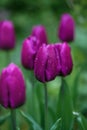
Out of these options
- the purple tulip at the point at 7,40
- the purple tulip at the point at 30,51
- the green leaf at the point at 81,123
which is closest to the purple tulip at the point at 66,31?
the purple tulip at the point at 7,40

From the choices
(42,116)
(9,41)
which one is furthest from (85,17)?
(42,116)

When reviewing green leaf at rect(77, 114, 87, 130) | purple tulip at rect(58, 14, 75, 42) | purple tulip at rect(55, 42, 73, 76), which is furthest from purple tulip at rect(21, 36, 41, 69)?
Answer: purple tulip at rect(58, 14, 75, 42)

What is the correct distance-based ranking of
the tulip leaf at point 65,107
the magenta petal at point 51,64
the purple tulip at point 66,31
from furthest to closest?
the purple tulip at point 66,31, the tulip leaf at point 65,107, the magenta petal at point 51,64

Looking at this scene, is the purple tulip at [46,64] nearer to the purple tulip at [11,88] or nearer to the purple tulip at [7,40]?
the purple tulip at [11,88]

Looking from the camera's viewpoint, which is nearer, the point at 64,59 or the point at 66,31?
the point at 64,59

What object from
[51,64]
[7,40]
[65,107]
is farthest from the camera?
[7,40]

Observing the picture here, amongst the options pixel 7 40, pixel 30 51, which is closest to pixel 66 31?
pixel 7 40

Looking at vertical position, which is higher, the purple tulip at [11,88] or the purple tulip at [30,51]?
the purple tulip at [30,51]

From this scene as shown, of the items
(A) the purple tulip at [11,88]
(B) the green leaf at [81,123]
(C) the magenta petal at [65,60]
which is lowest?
(B) the green leaf at [81,123]

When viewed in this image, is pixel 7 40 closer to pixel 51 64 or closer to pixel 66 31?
pixel 66 31
